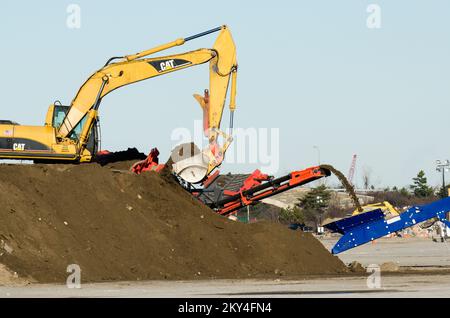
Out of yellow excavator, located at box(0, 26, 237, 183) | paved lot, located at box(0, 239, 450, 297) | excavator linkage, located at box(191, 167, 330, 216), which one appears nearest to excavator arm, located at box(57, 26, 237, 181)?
yellow excavator, located at box(0, 26, 237, 183)

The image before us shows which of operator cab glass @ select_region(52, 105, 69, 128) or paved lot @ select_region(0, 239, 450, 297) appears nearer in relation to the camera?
paved lot @ select_region(0, 239, 450, 297)

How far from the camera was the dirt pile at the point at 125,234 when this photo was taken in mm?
35656

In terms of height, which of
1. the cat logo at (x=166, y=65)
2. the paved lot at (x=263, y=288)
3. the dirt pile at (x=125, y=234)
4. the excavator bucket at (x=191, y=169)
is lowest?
the paved lot at (x=263, y=288)

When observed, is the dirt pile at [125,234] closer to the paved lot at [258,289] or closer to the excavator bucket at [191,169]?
the excavator bucket at [191,169]

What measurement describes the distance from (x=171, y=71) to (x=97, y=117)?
12.1 ft

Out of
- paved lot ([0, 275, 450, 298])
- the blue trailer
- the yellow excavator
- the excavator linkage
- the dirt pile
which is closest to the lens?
paved lot ([0, 275, 450, 298])

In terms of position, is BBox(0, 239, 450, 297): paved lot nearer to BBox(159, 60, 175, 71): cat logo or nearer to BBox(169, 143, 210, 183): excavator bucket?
BBox(169, 143, 210, 183): excavator bucket

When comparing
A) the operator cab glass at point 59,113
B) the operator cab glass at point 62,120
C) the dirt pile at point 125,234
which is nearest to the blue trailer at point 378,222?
the dirt pile at point 125,234

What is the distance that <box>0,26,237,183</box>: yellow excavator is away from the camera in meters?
44.2

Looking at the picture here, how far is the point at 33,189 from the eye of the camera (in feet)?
127

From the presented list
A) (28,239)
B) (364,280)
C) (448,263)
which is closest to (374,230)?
(364,280)

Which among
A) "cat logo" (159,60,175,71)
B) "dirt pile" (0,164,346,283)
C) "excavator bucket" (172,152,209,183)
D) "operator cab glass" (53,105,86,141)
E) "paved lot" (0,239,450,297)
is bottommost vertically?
"paved lot" (0,239,450,297)
